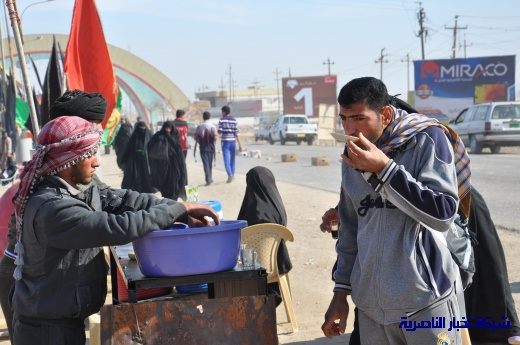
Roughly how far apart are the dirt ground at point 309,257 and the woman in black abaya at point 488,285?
1017 mm

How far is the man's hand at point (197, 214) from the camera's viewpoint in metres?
2.90

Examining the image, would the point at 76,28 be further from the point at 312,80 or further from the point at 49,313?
the point at 312,80

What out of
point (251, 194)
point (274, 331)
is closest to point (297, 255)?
point (251, 194)

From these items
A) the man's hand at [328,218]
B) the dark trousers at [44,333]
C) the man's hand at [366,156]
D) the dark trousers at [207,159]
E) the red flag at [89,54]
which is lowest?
the dark trousers at [207,159]

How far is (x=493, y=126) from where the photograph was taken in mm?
21969

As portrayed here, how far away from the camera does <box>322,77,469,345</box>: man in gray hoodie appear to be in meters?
2.38

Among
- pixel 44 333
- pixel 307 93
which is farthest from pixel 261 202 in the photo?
pixel 307 93

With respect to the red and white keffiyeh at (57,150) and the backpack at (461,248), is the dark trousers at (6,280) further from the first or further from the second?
the backpack at (461,248)

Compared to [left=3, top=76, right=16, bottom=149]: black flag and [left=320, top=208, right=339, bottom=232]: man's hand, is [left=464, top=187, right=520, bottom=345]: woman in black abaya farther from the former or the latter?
[left=3, top=76, right=16, bottom=149]: black flag

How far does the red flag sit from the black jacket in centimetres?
371

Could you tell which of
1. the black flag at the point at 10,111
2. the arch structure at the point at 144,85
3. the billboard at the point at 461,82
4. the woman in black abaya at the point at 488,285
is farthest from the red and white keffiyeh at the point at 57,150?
the arch structure at the point at 144,85

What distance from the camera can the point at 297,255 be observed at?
8273 mm

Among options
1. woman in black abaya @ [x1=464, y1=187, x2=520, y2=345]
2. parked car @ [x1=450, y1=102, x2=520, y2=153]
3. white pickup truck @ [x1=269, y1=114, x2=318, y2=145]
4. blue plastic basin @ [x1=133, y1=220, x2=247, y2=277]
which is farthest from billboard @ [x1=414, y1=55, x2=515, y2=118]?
blue plastic basin @ [x1=133, y1=220, x2=247, y2=277]

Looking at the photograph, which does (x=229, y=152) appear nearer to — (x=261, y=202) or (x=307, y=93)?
(x=261, y=202)
